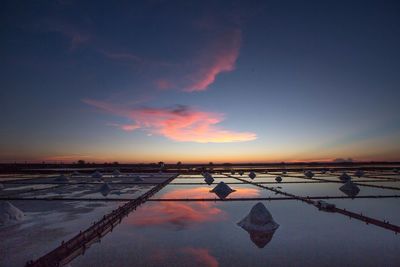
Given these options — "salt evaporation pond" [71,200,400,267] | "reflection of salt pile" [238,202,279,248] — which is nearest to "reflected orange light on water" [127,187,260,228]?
"salt evaporation pond" [71,200,400,267]

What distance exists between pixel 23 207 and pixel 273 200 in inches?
526

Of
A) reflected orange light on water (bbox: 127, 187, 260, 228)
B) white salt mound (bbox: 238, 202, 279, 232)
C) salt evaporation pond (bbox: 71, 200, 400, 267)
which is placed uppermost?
white salt mound (bbox: 238, 202, 279, 232)

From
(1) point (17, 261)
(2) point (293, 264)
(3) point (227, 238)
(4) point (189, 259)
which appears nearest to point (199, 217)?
(3) point (227, 238)

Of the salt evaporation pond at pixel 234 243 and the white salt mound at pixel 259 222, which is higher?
the white salt mound at pixel 259 222

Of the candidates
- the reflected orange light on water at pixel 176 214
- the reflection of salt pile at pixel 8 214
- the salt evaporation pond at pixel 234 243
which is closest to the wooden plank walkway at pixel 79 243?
the salt evaporation pond at pixel 234 243

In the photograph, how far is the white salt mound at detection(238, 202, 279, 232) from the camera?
31.1ft

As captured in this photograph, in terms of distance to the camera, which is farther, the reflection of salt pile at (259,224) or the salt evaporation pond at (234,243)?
the reflection of salt pile at (259,224)

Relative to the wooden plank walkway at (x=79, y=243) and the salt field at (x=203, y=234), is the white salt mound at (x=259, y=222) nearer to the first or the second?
the salt field at (x=203, y=234)

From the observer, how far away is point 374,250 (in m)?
7.60

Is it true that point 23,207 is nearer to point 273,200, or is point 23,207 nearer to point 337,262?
point 273,200

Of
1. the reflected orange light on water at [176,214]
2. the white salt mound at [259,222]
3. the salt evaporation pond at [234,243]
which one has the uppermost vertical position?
the white salt mound at [259,222]

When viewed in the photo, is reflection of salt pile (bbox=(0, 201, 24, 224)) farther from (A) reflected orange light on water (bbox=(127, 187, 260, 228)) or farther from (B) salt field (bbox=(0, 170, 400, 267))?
(A) reflected orange light on water (bbox=(127, 187, 260, 228))

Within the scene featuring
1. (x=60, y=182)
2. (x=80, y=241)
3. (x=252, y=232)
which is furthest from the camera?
(x=60, y=182)

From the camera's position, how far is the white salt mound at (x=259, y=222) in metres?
9.49
